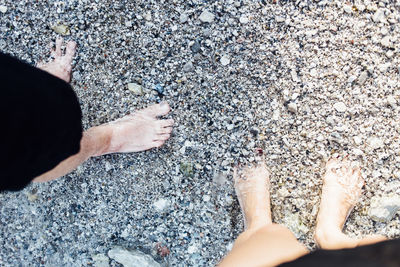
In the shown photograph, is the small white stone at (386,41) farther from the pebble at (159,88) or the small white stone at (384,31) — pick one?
the pebble at (159,88)

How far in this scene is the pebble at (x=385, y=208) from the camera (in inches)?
64.6

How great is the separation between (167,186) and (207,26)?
0.75 m

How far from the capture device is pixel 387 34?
1.62m

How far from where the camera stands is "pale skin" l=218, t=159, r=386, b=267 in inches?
62.4

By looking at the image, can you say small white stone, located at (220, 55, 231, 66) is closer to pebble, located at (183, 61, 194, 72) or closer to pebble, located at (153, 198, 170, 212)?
pebble, located at (183, 61, 194, 72)

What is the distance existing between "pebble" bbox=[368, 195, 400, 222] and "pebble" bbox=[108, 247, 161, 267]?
995mm

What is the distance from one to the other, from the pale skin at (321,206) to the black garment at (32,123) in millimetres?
763

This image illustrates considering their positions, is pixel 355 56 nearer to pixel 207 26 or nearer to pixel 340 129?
pixel 340 129

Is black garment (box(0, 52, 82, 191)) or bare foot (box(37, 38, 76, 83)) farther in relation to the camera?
bare foot (box(37, 38, 76, 83))

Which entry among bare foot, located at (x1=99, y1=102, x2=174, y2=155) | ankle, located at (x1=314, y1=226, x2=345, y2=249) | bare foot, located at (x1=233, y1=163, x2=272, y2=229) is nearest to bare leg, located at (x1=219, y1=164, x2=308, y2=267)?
bare foot, located at (x1=233, y1=163, x2=272, y2=229)

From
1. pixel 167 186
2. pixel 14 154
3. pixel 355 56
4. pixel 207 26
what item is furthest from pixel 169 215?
pixel 355 56

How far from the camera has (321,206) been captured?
1687 mm

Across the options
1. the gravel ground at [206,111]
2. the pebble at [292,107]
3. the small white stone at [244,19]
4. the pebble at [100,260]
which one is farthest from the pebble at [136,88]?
the pebble at [100,260]

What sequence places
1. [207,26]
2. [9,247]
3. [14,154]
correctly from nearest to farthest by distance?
[14,154], [207,26], [9,247]
